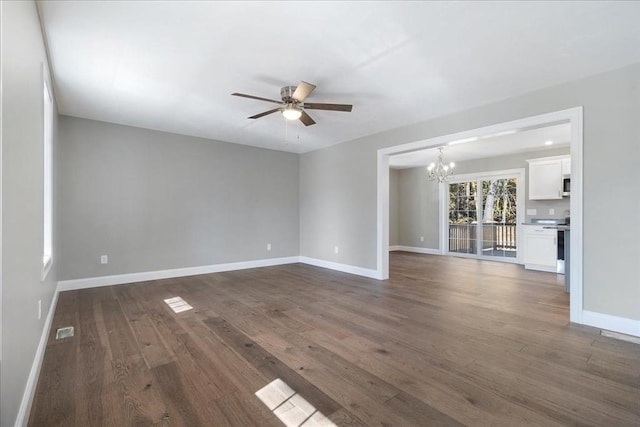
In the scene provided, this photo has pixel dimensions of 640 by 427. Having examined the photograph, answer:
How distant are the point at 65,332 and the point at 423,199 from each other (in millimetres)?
8114

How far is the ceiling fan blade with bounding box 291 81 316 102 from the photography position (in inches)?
107

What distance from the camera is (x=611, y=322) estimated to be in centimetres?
286

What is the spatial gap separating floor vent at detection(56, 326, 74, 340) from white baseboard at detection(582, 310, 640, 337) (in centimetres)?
499

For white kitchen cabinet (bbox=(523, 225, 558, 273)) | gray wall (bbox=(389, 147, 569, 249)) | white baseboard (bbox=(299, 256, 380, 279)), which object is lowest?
white baseboard (bbox=(299, 256, 380, 279))

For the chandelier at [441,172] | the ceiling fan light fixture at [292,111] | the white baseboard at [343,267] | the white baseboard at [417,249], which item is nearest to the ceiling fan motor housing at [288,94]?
the ceiling fan light fixture at [292,111]

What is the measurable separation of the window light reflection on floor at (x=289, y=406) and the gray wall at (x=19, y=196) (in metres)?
1.20

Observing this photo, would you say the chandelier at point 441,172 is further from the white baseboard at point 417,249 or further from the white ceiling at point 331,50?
the white ceiling at point 331,50

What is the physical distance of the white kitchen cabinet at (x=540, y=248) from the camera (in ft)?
18.7

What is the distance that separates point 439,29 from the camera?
225 cm

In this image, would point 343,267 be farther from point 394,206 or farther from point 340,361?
point 394,206

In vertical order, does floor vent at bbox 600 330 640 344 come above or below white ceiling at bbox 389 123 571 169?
below

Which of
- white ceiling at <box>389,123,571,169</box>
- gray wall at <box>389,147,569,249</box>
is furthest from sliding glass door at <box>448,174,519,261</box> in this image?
white ceiling at <box>389,123,571,169</box>

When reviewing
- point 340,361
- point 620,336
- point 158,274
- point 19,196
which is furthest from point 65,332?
point 620,336

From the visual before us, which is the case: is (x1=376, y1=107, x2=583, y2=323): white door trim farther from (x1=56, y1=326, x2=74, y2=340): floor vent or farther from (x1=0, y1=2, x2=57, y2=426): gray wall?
(x1=56, y1=326, x2=74, y2=340): floor vent
